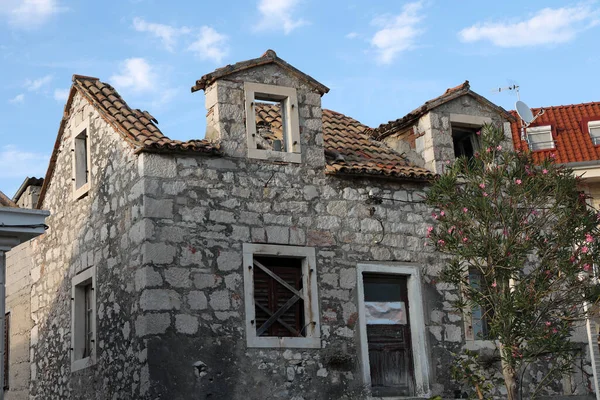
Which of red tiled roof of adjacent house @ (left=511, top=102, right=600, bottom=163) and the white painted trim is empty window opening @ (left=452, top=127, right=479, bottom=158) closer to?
the white painted trim

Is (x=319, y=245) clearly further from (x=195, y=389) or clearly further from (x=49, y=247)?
(x=49, y=247)

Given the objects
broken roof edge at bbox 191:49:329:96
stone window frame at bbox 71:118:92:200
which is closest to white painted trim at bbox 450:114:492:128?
broken roof edge at bbox 191:49:329:96

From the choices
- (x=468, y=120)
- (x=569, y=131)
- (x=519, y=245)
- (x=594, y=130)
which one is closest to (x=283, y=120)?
(x=468, y=120)

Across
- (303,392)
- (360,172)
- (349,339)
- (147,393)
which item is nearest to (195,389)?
(147,393)

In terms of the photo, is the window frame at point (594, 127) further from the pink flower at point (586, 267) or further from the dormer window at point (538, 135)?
the pink flower at point (586, 267)

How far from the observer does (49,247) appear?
15891 mm

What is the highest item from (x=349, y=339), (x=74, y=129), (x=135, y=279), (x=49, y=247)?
(x=74, y=129)

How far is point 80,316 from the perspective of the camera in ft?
47.4

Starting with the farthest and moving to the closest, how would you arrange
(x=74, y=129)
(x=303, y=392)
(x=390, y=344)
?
(x=74, y=129), (x=390, y=344), (x=303, y=392)

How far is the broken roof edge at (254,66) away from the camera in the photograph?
13.4m

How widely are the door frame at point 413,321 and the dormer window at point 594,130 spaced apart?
41.2ft

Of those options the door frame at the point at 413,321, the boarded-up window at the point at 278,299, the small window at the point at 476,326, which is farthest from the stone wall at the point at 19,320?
the small window at the point at 476,326

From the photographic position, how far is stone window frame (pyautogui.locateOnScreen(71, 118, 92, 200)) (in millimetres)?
14812

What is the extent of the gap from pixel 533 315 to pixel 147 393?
16.3 feet
